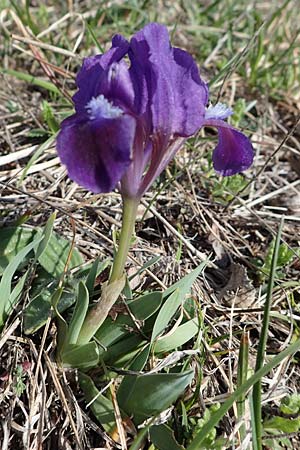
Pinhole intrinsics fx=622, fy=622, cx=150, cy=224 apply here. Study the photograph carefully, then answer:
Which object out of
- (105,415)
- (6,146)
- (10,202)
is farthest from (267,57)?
(105,415)

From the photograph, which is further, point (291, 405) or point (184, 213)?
point (184, 213)

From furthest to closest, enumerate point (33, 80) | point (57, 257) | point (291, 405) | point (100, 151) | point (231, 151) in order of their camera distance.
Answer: point (33, 80) < point (57, 257) < point (291, 405) < point (231, 151) < point (100, 151)

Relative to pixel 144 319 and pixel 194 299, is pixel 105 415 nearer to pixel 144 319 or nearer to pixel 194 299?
pixel 144 319

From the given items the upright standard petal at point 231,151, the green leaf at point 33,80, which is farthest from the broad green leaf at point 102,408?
the green leaf at point 33,80

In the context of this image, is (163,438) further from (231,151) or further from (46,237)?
(231,151)

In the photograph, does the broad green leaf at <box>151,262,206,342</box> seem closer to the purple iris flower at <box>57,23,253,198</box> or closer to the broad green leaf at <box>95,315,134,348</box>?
the broad green leaf at <box>95,315,134,348</box>

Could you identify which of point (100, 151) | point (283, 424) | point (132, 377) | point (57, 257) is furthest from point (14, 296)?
point (283, 424)

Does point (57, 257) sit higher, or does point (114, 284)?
point (114, 284)

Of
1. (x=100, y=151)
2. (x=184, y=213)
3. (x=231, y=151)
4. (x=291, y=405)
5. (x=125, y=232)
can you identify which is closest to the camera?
(x=100, y=151)
